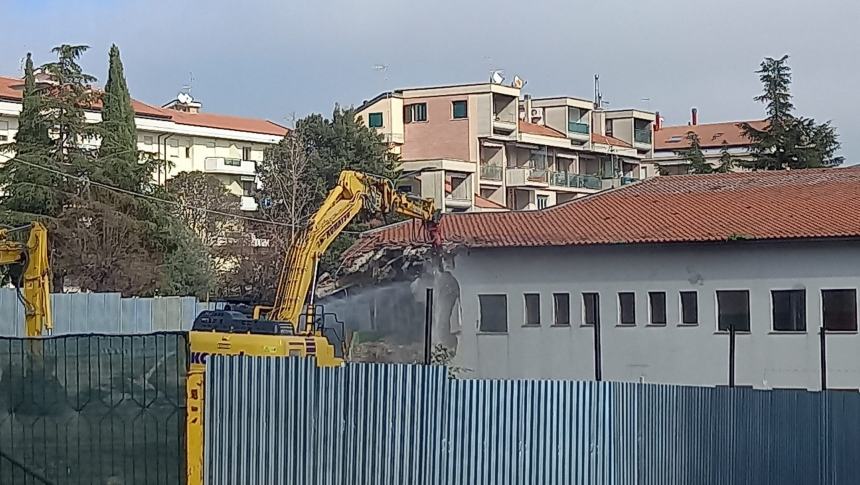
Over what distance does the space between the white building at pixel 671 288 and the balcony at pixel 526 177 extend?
33989 mm

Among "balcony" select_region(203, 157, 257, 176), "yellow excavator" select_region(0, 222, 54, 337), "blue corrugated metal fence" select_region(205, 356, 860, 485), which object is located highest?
"balcony" select_region(203, 157, 257, 176)

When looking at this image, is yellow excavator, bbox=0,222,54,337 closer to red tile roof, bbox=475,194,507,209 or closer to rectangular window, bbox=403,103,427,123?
red tile roof, bbox=475,194,507,209

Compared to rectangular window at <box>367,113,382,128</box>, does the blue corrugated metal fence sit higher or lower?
lower

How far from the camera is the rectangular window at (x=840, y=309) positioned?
31.3 meters

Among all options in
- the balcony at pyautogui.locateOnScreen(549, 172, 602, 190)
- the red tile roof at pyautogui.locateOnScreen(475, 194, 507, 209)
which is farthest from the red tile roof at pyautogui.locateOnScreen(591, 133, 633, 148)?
the red tile roof at pyautogui.locateOnScreen(475, 194, 507, 209)

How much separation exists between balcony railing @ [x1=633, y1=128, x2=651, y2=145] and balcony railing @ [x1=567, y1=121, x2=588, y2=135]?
743 cm

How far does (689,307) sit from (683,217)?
334 centimetres

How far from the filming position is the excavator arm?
23531 millimetres

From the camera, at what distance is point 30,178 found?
44.4 metres

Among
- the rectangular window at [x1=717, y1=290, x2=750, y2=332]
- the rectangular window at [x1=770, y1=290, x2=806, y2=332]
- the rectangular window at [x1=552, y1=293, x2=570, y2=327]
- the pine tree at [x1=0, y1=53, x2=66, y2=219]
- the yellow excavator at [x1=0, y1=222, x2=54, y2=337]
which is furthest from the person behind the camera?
the pine tree at [x1=0, y1=53, x2=66, y2=219]

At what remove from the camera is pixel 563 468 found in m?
12.1

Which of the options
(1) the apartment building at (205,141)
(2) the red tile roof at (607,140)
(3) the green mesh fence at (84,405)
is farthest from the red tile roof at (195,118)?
(3) the green mesh fence at (84,405)

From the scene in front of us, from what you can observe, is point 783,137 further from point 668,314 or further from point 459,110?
point 668,314

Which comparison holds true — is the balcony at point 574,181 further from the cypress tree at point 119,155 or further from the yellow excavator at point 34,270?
the yellow excavator at point 34,270
